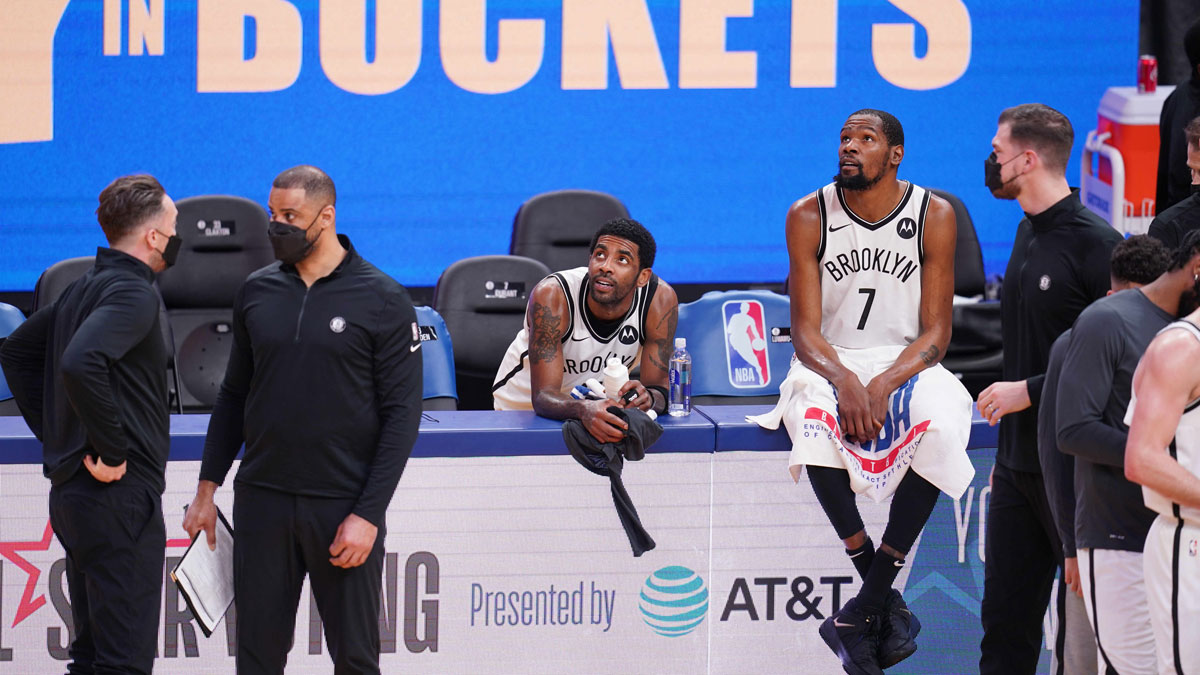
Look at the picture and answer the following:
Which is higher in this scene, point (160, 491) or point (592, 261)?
point (592, 261)

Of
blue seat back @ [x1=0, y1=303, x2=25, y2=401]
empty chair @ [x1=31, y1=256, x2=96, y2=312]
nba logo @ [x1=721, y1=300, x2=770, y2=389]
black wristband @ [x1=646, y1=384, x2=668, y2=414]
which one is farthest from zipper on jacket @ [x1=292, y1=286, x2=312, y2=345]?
empty chair @ [x1=31, y1=256, x2=96, y2=312]

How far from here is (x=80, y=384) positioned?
3.57 meters

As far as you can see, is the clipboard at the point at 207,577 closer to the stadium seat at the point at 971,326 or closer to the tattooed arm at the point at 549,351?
the tattooed arm at the point at 549,351

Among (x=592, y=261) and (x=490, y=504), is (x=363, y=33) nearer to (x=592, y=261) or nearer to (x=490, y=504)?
(x=592, y=261)

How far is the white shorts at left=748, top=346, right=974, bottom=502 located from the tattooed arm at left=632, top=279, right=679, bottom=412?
0.61 meters

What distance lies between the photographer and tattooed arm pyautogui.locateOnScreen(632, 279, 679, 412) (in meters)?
4.91

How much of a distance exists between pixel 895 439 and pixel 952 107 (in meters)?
4.52

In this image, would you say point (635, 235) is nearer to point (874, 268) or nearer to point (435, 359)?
point (874, 268)

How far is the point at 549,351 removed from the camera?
482 centimetres

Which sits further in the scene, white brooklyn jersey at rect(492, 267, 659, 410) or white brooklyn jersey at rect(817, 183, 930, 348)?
white brooklyn jersey at rect(492, 267, 659, 410)

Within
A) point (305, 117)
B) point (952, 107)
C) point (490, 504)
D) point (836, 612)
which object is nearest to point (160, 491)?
point (490, 504)

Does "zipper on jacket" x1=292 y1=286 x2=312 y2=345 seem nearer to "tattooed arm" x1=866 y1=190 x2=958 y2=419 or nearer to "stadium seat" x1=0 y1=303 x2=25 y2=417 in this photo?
"tattooed arm" x1=866 y1=190 x2=958 y2=419

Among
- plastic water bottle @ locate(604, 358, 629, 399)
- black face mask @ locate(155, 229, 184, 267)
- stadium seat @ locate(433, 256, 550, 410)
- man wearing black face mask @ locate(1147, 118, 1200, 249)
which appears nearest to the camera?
black face mask @ locate(155, 229, 184, 267)

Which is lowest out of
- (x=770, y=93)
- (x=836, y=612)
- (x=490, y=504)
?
(x=836, y=612)
